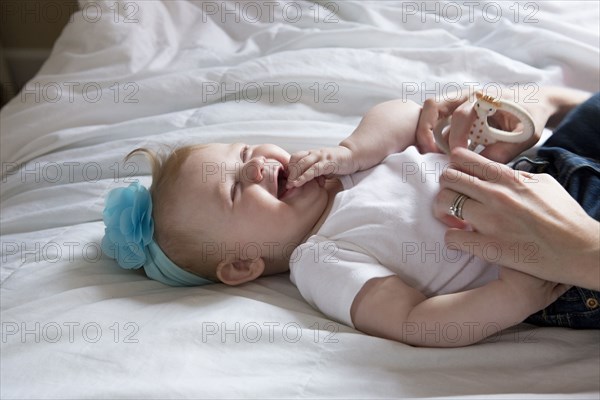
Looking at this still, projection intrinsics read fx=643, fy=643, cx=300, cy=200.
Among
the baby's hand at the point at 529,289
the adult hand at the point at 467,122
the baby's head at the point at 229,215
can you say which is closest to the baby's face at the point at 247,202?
the baby's head at the point at 229,215

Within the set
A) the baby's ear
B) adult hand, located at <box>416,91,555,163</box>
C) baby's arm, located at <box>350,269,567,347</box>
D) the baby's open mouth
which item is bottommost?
the baby's ear

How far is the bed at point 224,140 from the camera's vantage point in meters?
0.90

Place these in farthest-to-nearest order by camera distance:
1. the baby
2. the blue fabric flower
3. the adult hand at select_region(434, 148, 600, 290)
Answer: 1. the blue fabric flower
2. the baby
3. the adult hand at select_region(434, 148, 600, 290)

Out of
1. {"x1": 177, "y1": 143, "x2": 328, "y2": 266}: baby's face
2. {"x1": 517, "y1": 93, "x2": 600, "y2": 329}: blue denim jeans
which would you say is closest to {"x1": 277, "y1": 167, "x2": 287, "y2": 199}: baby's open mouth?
{"x1": 177, "y1": 143, "x2": 328, "y2": 266}: baby's face

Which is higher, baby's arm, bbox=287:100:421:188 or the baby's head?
baby's arm, bbox=287:100:421:188

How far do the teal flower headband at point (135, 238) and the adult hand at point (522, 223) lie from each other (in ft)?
1.60

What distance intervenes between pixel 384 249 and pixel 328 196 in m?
0.20

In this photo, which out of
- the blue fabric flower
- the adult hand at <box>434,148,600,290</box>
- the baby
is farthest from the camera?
the blue fabric flower

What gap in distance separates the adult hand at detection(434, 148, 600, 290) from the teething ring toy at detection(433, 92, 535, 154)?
0.12 meters

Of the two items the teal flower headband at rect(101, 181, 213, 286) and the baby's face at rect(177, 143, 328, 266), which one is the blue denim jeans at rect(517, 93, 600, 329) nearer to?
the baby's face at rect(177, 143, 328, 266)

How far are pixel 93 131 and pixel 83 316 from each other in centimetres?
56

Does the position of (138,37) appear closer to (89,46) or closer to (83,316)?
(89,46)

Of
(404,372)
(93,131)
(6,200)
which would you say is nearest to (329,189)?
(404,372)

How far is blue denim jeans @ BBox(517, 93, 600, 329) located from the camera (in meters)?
0.94
